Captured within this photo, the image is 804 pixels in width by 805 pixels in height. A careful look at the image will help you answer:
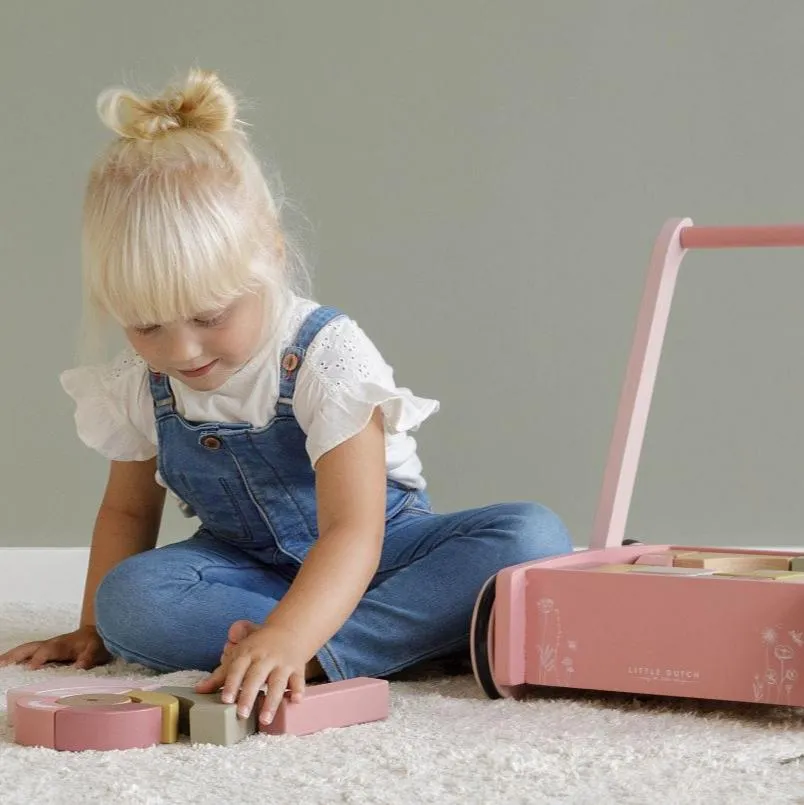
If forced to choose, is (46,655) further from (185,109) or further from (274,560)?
(185,109)

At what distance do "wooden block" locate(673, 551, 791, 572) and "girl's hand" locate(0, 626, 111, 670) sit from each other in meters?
0.44

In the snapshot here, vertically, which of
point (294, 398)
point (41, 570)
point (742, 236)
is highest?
point (742, 236)

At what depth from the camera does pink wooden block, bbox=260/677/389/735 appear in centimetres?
69

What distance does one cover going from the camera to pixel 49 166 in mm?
1455

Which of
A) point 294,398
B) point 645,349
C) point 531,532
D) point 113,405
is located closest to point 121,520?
point 113,405

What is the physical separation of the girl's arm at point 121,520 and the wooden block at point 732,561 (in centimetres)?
41

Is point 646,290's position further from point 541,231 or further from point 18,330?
point 18,330

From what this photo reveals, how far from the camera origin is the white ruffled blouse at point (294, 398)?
0.86 m

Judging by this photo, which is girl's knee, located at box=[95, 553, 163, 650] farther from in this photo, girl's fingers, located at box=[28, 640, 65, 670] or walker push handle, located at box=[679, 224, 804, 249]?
walker push handle, located at box=[679, 224, 804, 249]

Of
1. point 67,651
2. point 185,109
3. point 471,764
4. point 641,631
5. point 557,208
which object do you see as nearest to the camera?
Result: point 471,764

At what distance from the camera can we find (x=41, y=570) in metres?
1.45

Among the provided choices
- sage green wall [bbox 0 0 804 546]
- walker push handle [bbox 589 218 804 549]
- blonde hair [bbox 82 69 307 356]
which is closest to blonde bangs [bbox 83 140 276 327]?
blonde hair [bbox 82 69 307 356]

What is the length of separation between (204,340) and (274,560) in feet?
0.72

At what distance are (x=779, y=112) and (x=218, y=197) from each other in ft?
2.63
